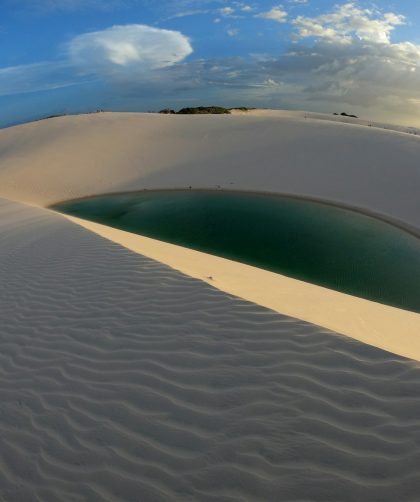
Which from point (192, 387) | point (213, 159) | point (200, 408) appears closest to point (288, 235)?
point (192, 387)

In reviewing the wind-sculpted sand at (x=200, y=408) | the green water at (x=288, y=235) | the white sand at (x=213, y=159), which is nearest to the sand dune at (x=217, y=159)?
the white sand at (x=213, y=159)

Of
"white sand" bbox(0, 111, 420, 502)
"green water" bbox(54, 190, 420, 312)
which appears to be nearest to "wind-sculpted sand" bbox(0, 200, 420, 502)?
"white sand" bbox(0, 111, 420, 502)

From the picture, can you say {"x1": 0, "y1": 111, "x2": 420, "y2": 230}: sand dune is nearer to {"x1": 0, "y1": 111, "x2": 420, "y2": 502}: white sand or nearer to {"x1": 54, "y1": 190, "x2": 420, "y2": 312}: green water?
{"x1": 54, "y1": 190, "x2": 420, "y2": 312}: green water

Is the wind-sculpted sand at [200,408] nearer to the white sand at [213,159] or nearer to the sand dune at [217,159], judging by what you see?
the white sand at [213,159]

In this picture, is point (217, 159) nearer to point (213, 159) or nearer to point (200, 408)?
point (213, 159)

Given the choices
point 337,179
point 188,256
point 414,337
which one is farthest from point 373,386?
point 337,179

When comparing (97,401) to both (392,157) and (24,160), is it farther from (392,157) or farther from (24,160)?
(24,160)
